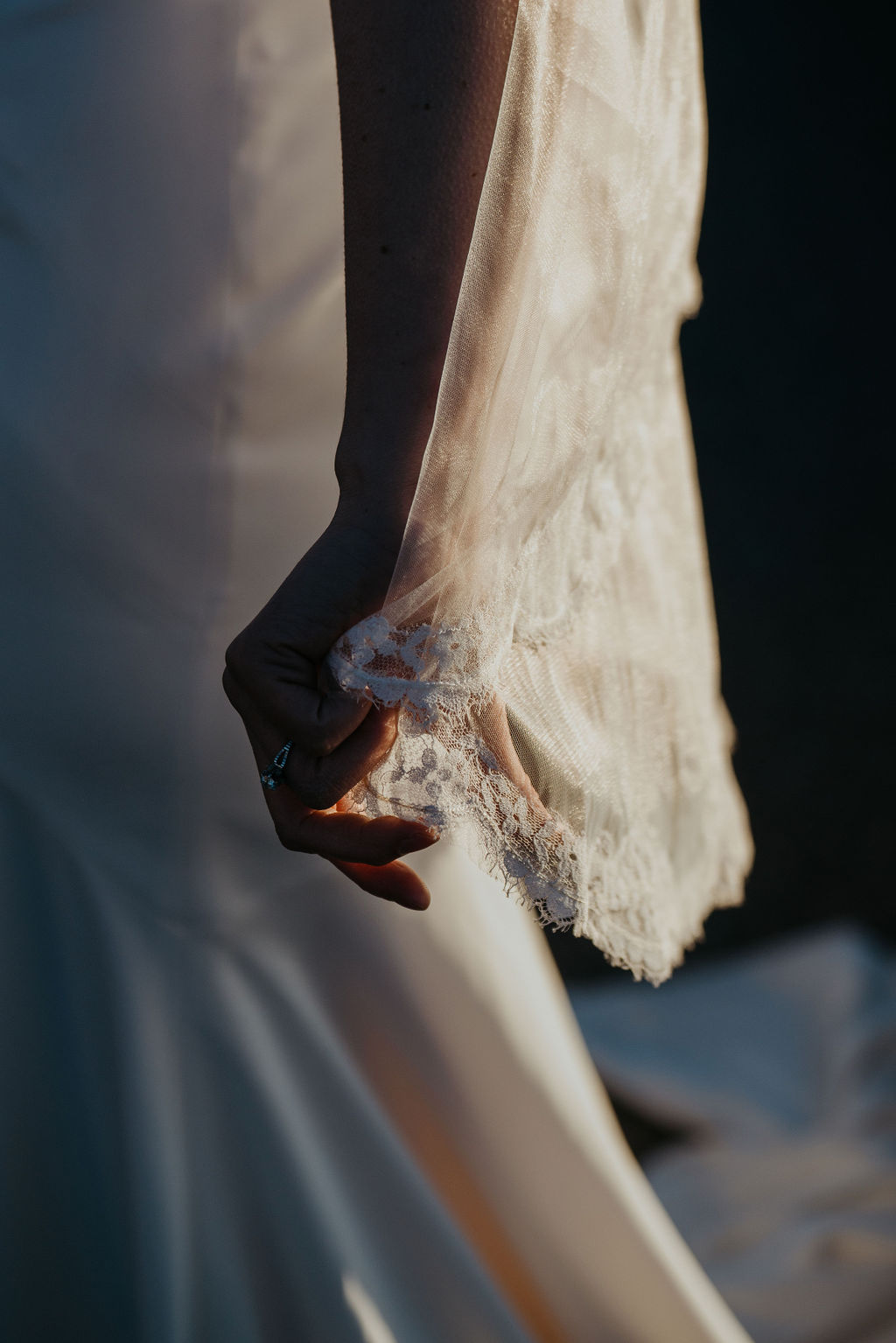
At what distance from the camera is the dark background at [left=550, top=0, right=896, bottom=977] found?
2.74m

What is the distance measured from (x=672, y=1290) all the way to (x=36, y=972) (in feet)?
1.76

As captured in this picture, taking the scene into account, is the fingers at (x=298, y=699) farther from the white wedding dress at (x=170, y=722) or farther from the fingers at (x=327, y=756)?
the white wedding dress at (x=170, y=722)

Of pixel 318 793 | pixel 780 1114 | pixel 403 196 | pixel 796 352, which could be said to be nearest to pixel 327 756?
pixel 318 793

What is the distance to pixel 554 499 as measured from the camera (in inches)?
26.1

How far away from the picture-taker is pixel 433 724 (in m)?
0.59

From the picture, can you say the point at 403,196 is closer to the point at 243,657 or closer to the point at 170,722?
the point at 243,657

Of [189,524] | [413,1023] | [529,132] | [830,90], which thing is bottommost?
[413,1023]

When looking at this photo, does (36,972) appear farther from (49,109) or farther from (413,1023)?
(49,109)

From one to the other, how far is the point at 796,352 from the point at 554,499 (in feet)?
8.21

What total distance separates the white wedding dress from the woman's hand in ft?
0.52

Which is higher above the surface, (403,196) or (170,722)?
(403,196)

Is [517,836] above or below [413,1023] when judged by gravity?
above

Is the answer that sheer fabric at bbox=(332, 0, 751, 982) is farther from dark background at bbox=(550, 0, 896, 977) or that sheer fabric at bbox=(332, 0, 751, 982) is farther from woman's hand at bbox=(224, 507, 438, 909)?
dark background at bbox=(550, 0, 896, 977)

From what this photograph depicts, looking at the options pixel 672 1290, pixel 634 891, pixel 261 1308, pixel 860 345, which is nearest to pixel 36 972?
pixel 261 1308
